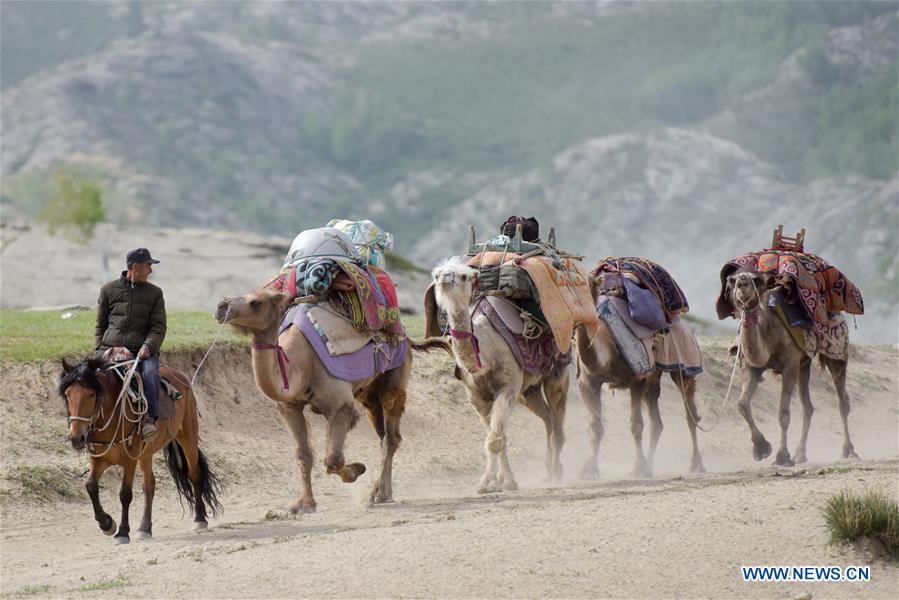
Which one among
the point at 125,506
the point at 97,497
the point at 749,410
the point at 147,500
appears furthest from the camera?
the point at 749,410

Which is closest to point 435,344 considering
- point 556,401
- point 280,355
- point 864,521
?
point 556,401

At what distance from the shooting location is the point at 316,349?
506 inches

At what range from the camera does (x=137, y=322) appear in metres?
11.9

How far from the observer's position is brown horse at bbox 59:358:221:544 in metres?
11.3

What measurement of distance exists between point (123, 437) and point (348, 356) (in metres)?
2.51

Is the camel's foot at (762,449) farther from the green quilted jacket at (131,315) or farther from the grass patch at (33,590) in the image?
the grass patch at (33,590)

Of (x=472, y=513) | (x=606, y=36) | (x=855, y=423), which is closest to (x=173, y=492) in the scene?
(x=472, y=513)

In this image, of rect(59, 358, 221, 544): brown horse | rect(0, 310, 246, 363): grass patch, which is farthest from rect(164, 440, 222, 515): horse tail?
rect(0, 310, 246, 363): grass patch

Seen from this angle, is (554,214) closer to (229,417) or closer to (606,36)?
(606,36)

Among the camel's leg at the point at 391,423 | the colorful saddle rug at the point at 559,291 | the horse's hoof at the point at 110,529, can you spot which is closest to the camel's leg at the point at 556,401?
the colorful saddle rug at the point at 559,291

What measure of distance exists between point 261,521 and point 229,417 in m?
4.70

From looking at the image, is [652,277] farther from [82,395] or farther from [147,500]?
[82,395]

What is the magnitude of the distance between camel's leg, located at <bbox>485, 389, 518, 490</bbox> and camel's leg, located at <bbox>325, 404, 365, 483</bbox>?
146cm

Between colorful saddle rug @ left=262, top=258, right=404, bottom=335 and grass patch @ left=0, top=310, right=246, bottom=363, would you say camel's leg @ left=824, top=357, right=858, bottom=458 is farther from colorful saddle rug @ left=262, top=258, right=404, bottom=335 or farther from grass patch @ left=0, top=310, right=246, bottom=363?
grass patch @ left=0, top=310, right=246, bottom=363
